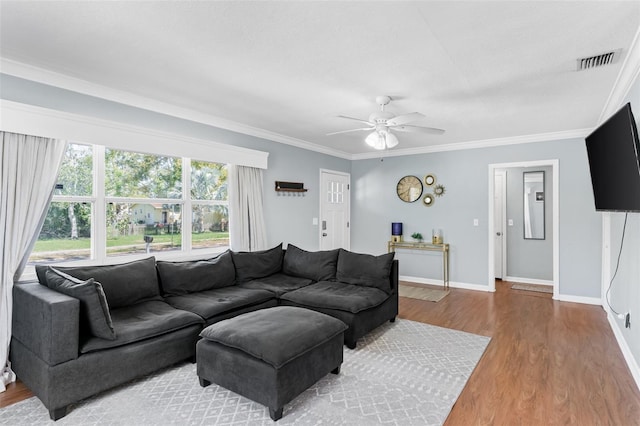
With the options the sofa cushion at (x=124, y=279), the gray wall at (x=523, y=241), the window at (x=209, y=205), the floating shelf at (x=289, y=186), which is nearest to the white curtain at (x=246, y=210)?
the window at (x=209, y=205)

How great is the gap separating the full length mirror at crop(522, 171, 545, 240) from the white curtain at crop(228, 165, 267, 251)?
4.76 meters

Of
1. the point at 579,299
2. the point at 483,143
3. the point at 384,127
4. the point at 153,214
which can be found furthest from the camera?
the point at 483,143

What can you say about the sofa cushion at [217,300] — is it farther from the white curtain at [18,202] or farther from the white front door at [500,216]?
the white front door at [500,216]

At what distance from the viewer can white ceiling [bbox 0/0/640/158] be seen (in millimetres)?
2039

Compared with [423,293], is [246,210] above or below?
above

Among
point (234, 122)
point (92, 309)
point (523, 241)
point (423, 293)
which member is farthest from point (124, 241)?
point (523, 241)

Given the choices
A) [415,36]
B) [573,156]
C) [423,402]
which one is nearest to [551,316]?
[573,156]

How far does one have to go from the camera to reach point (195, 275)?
143 inches

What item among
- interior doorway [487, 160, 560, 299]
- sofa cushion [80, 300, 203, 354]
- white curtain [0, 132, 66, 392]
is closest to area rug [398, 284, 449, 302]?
interior doorway [487, 160, 560, 299]

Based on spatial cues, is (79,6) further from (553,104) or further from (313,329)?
(553,104)

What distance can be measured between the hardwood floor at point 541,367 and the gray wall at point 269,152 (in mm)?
2145

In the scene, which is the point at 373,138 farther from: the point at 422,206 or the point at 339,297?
the point at 422,206

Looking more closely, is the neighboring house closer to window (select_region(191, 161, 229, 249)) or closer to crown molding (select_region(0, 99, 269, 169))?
window (select_region(191, 161, 229, 249))

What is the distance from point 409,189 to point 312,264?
285cm
